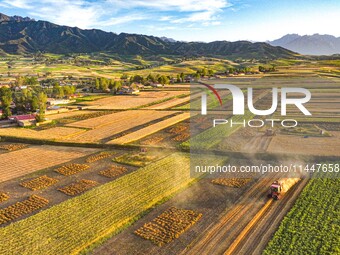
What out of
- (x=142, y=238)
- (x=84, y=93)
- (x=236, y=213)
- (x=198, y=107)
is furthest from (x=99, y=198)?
(x=84, y=93)

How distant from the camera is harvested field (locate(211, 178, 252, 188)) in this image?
3370 centimetres

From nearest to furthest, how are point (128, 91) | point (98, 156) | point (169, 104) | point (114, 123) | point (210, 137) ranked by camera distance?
point (98, 156) → point (210, 137) → point (114, 123) → point (169, 104) → point (128, 91)

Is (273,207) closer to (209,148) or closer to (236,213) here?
(236,213)

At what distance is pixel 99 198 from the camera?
3116cm

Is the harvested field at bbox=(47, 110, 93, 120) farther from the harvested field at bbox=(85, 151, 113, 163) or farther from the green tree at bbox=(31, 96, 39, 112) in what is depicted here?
the harvested field at bbox=(85, 151, 113, 163)

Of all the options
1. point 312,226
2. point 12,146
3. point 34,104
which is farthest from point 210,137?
point 34,104

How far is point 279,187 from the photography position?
30.5 m

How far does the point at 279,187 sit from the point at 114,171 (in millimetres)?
19637

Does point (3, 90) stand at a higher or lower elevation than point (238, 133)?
higher

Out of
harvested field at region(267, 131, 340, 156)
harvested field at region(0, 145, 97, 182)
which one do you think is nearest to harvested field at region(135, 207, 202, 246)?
harvested field at region(267, 131, 340, 156)

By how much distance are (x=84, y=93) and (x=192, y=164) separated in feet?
308

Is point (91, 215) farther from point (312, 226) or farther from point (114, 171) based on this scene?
point (312, 226)

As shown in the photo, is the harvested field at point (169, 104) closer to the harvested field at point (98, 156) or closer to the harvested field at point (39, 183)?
the harvested field at point (98, 156)

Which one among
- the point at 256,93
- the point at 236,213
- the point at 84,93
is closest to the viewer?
the point at 236,213
